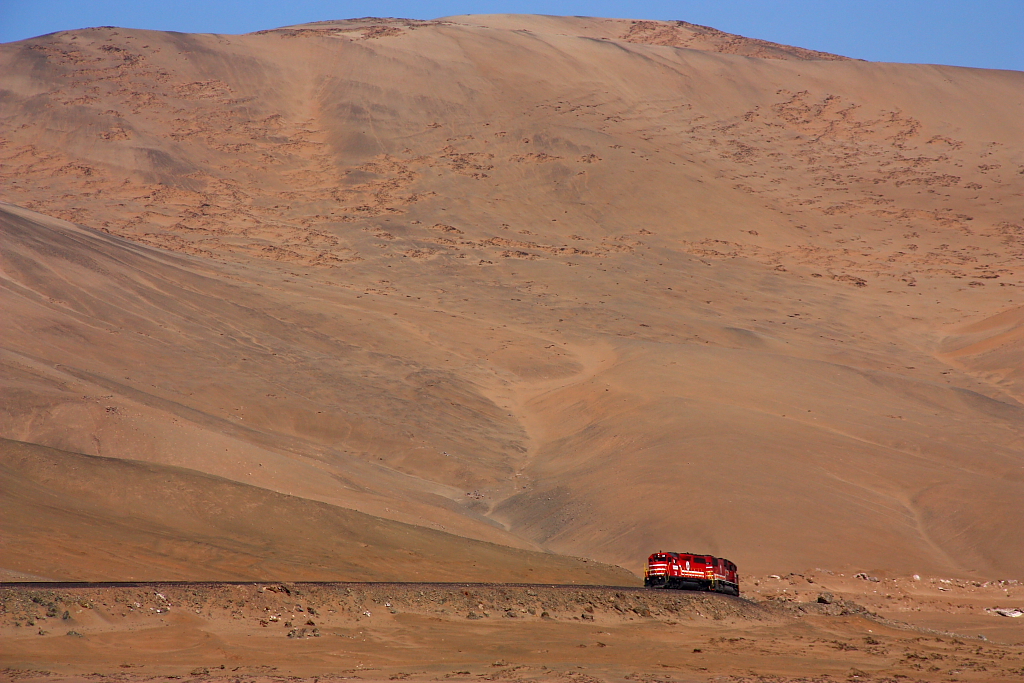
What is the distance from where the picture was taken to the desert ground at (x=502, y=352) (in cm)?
1520

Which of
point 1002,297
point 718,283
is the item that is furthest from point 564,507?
point 1002,297

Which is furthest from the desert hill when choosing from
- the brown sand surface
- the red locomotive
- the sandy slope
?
the red locomotive

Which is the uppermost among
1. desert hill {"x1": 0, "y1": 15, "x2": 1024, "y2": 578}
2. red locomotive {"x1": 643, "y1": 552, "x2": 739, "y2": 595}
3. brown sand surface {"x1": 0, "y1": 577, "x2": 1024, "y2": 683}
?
desert hill {"x1": 0, "y1": 15, "x2": 1024, "y2": 578}

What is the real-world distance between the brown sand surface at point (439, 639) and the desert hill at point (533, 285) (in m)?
2.47

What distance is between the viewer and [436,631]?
1414 cm

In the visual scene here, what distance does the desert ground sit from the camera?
49.9 feet

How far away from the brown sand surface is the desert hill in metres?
2.47

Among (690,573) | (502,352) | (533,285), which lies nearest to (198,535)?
(690,573)

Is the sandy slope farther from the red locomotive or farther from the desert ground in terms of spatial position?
the red locomotive

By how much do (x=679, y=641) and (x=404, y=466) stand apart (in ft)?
50.9

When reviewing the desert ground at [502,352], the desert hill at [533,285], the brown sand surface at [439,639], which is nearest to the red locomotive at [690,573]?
the desert ground at [502,352]

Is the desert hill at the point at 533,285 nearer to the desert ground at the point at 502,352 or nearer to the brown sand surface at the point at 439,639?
the desert ground at the point at 502,352

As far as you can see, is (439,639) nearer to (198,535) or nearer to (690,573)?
(198,535)

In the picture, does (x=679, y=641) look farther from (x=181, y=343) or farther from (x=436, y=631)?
(x=181, y=343)
